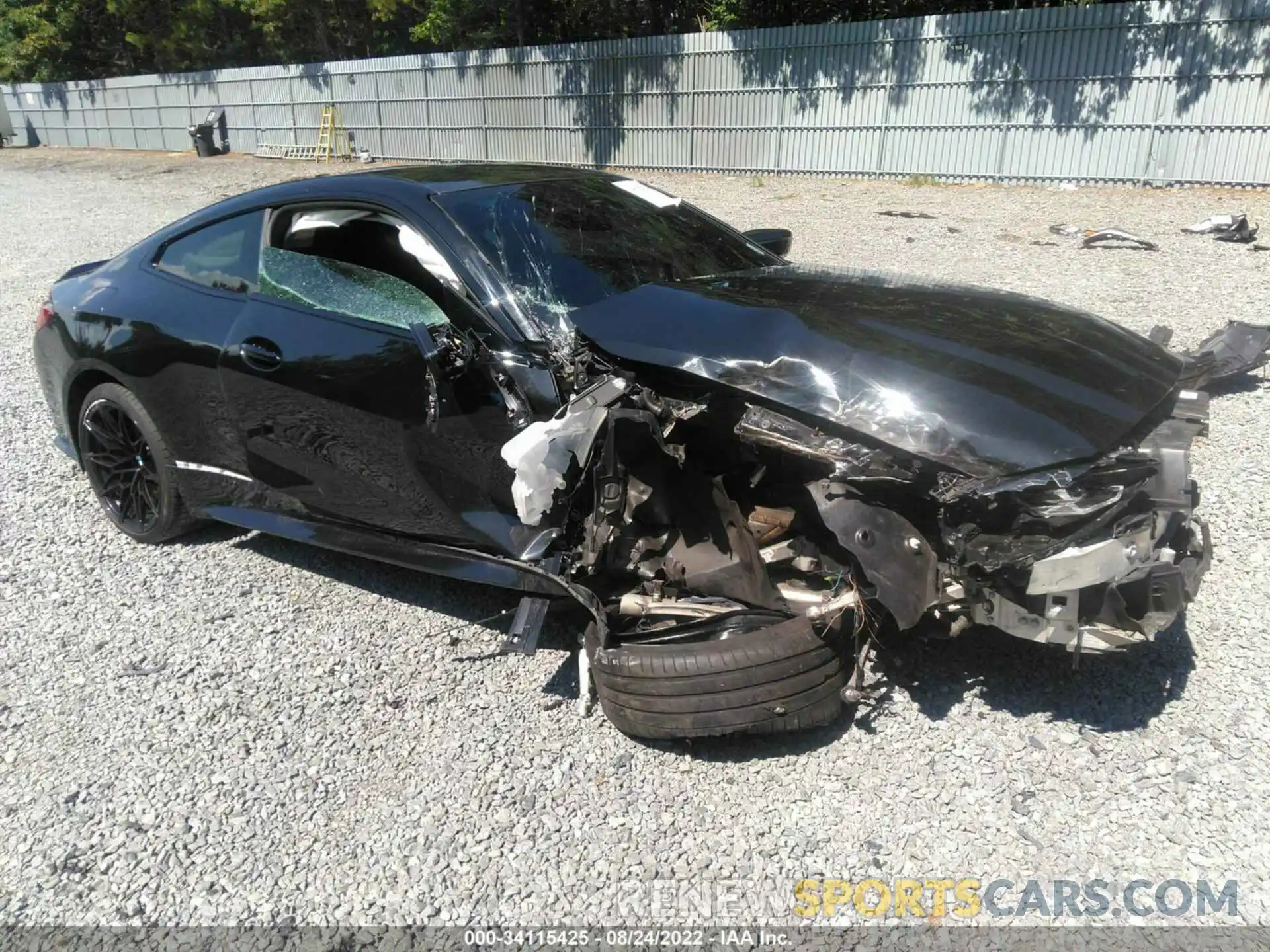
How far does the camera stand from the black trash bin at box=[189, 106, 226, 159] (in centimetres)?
2644

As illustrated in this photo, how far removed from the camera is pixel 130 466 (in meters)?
4.40

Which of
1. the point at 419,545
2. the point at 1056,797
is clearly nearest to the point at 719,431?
the point at 419,545

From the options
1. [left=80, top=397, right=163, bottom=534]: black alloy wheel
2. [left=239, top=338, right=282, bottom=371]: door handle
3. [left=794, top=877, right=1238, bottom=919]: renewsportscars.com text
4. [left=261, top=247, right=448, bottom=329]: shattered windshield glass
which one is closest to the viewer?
[left=794, top=877, right=1238, bottom=919]: renewsportscars.com text

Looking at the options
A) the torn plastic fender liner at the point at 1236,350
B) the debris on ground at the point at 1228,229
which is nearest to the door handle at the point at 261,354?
the torn plastic fender liner at the point at 1236,350

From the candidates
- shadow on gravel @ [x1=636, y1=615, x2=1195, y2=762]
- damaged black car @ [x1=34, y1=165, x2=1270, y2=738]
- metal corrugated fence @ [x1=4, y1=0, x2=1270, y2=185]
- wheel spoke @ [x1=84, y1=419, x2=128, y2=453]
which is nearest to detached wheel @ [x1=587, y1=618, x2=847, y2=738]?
damaged black car @ [x1=34, y1=165, x2=1270, y2=738]

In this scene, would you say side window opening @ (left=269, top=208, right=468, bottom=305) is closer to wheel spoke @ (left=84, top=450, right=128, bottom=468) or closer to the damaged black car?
the damaged black car

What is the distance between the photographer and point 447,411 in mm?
3197

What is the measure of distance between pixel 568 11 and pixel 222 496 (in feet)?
78.1

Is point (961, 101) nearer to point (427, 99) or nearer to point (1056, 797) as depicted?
point (427, 99)

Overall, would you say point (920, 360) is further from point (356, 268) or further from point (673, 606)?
point (356, 268)

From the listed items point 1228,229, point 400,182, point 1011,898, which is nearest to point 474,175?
point 400,182

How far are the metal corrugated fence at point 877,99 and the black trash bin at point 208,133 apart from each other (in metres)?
3.89

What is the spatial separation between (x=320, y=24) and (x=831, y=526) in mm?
31637

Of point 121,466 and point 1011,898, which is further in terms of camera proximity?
point 121,466
